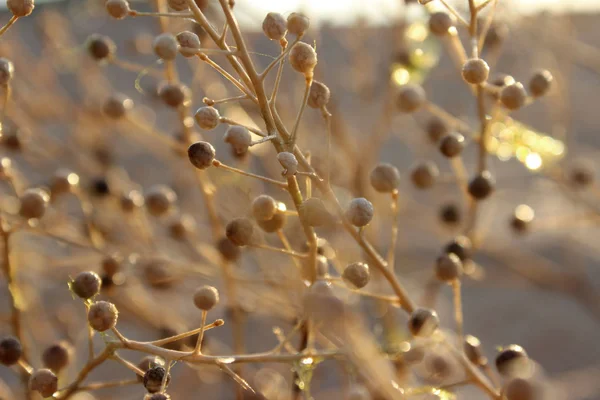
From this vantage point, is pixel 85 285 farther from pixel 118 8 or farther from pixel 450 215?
pixel 450 215

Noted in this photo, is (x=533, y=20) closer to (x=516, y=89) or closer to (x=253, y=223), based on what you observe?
(x=516, y=89)

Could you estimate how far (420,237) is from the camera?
2955 mm

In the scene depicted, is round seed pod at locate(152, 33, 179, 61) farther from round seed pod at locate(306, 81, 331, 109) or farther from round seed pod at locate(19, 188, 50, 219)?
round seed pod at locate(19, 188, 50, 219)

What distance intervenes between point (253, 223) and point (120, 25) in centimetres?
301

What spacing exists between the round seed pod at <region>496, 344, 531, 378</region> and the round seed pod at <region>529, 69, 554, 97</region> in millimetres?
341

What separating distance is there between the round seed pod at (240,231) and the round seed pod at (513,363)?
0.28m

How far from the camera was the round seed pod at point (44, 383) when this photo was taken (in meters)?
0.67

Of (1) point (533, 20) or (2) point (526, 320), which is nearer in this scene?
(1) point (533, 20)

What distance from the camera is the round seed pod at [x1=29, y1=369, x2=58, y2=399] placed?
2.19 ft

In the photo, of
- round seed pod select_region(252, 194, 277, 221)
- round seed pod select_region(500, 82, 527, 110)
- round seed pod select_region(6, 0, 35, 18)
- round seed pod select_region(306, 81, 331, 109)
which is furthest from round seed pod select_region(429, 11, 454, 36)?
round seed pod select_region(6, 0, 35, 18)

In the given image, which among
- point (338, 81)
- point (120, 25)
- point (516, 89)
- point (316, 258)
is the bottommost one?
point (120, 25)

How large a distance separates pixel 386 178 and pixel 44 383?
15.4 inches

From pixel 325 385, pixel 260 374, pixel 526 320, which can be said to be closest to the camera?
pixel 260 374

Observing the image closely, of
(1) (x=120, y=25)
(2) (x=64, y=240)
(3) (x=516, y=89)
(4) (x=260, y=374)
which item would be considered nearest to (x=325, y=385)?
(4) (x=260, y=374)
